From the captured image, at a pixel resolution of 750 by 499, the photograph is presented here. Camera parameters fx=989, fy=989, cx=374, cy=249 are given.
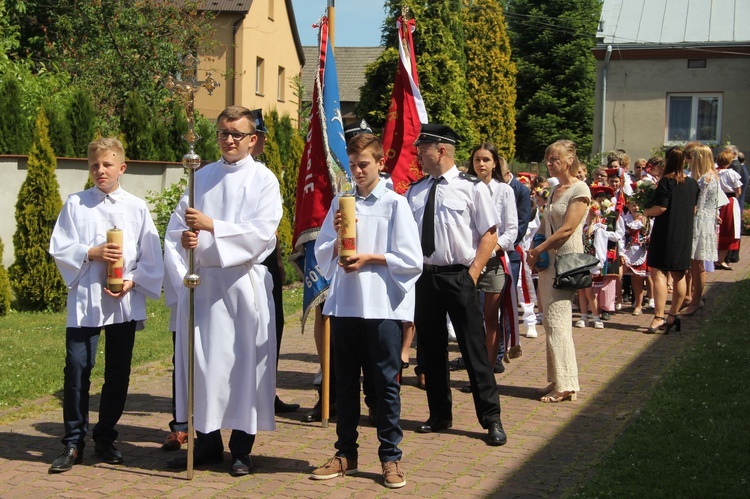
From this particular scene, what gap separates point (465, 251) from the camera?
7.05 m

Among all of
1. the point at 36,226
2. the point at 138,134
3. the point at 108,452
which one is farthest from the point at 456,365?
the point at 138,134

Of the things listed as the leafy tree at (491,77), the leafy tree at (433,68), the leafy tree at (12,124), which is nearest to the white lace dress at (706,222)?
the leafy tree at (12,124)

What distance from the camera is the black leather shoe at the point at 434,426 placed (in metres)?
7.32

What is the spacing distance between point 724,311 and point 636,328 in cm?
146

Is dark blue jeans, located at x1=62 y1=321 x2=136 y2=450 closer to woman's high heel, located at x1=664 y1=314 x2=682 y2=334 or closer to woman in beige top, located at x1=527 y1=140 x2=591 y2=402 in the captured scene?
woman in beige top, located at x1=527 y1=140 x2=591 y2=402

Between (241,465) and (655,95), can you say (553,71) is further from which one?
(241,465)

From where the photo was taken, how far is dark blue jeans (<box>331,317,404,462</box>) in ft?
19.8

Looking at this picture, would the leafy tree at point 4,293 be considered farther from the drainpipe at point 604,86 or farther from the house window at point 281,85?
the house window at point 281,85

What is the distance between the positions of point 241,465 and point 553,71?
4915cm

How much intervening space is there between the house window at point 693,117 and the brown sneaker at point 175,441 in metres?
25.3

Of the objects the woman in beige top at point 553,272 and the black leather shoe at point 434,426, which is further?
the woman in beige top at point 553,272

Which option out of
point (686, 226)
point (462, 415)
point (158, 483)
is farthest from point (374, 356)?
point (686, 226)

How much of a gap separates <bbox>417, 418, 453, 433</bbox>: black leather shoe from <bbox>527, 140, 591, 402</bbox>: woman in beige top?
1.34 metres

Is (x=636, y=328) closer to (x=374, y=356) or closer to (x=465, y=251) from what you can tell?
(x=465, y=251)
